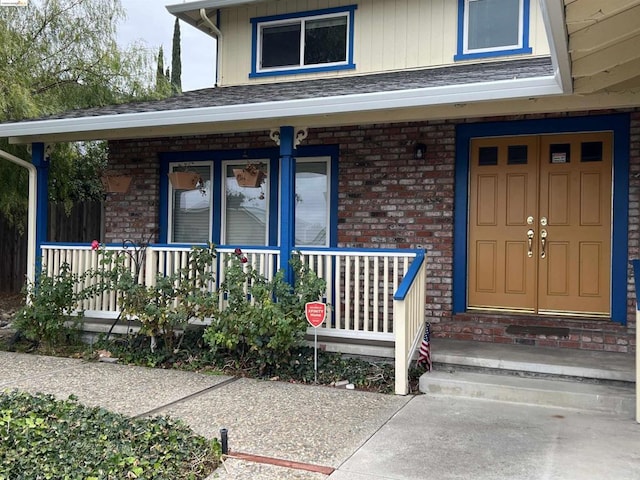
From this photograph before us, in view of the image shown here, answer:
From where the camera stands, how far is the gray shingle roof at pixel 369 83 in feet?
19.7

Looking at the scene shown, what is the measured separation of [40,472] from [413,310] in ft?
11.5

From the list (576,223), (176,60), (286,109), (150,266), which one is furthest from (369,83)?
(176,60)

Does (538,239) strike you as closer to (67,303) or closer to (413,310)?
(413,310)

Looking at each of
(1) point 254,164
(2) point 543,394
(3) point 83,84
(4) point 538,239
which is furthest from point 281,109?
(3) point 83,84

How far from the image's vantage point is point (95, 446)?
12.4ft

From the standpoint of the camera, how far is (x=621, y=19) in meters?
3.56

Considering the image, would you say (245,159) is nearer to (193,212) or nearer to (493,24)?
(193,212)

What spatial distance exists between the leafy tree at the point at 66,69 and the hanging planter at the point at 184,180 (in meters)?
3.33

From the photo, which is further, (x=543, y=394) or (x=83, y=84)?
(x=83, y=84)

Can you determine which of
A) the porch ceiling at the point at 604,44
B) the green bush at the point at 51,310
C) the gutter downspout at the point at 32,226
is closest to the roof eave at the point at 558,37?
the porch ceiling at the point at 604,44

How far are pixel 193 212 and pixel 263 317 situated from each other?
3.16m

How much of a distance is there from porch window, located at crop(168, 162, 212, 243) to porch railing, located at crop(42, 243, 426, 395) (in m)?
1.01

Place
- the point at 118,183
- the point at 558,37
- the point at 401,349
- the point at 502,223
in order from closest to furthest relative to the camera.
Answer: the point at 558,37, the point at 401,349, the point at 502,223, the point at 118,183

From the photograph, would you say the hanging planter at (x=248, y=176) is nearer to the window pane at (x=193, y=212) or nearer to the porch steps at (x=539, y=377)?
the window pane at (x=193, y=212)
